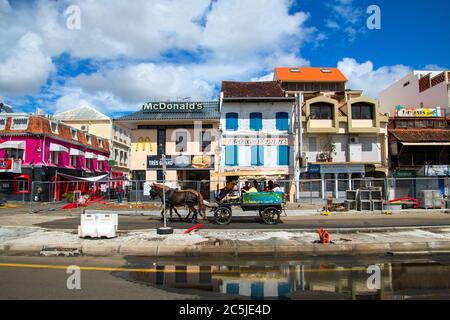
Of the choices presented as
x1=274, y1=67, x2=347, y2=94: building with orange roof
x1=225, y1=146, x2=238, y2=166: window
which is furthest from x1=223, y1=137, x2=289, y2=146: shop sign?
x1=274, y1=67, x2=347, y2=94: building with orange roof

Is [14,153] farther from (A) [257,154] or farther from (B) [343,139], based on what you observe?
(B) [343,139]

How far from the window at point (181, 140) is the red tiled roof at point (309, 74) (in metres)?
20.2

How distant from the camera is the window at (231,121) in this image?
31.1 meters

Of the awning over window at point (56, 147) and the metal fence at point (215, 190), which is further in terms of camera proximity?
the awning over window at point (56, 147)

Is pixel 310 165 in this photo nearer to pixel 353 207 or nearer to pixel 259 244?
pixel 353 207

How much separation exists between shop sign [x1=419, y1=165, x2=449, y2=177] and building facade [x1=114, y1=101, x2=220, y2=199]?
21.2 meters

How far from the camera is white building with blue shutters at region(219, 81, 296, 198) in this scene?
30625 mm

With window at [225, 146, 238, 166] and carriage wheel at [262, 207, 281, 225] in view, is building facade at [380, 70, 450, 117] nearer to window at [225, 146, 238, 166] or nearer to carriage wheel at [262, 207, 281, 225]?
window at [225, 146, 238, 166]

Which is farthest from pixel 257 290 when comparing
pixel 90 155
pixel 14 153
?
pixel 90 155

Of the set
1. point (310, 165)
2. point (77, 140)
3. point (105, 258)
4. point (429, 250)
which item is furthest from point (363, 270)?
point (77, 140)

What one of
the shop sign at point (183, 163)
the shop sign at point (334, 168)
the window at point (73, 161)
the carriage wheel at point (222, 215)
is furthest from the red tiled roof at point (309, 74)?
the carriage wheel at point (222, 215)

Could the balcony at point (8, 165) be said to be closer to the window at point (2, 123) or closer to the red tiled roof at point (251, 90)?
the window at point (2, 123)
